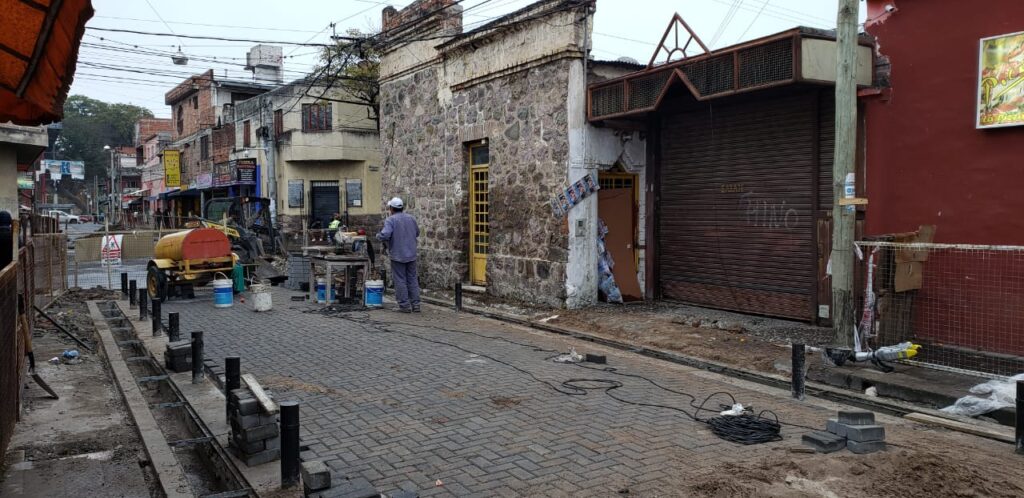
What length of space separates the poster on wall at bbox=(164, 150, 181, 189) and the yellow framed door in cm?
3510

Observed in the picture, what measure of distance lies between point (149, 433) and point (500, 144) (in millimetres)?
9413

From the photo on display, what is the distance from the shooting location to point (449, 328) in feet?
37.8

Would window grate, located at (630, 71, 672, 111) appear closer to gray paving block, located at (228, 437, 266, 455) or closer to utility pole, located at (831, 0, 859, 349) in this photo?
utility pole, located at (831, 0, 859, 349)

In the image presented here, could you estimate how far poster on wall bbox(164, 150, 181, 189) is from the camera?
4419cm

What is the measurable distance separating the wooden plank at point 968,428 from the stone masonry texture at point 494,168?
6.87 metres

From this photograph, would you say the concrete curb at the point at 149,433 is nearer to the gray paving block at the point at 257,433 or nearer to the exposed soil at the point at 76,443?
the exposed soil at the point at 76,443

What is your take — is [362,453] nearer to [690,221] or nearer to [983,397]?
[983,397]

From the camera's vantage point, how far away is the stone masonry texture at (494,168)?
1288 centimetres

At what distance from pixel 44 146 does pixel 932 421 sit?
1904cm

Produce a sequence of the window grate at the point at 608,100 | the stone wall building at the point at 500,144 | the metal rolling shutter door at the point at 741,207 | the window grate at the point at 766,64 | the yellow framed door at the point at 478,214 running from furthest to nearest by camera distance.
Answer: the yellow framed door at the point at 478,214
the stone wall building at the point at 500,144
the window grate at the point at 608,100
the metal rolling shutter door at the point at 741,207
the window grate at the point at 766,64

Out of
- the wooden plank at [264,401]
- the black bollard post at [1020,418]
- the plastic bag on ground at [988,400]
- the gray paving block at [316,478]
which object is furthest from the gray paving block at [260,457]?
the plastic bag on ground at [988,400]

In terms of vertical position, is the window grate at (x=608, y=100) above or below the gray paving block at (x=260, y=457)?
above

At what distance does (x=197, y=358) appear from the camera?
7883 millimetres

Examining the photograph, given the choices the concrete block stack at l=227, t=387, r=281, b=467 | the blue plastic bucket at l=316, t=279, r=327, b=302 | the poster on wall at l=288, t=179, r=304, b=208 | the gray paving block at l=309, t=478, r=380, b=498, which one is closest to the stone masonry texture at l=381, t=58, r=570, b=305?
the blue plastic bucket at l=316, t=279, r=327, b=302
